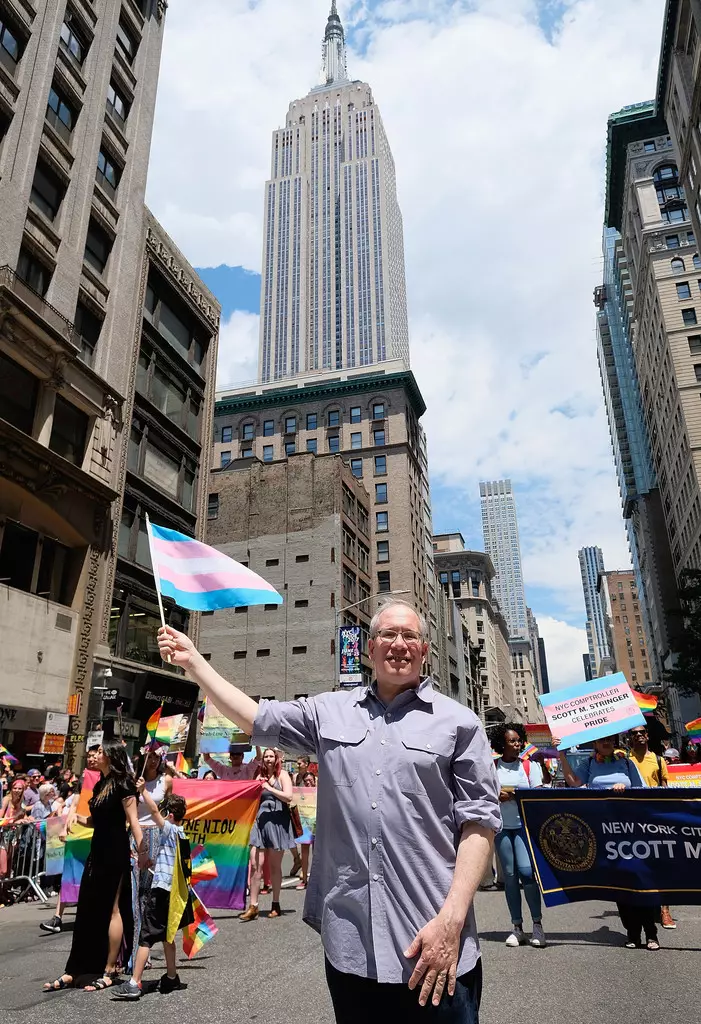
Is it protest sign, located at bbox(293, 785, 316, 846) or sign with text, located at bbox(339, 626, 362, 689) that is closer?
protest sign, located at bbox(293, 785, 316, 846)

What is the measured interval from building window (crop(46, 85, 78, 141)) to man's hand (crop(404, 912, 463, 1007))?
31141 millimetres

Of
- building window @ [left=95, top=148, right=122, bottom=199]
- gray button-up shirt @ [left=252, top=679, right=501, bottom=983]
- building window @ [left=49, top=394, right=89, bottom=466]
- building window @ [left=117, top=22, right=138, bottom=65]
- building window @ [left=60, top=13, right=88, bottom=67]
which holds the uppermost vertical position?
building window @ [left=117, top=22, right=138, bottom=65]

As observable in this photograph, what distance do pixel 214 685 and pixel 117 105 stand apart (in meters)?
36.3

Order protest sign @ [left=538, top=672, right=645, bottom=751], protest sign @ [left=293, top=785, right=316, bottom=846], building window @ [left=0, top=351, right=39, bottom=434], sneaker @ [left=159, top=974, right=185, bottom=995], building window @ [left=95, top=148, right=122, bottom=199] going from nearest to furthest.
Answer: sneaker @ [left=159, top=974, right=185, bottom=995] < protest sign @ [left=538, top=672, right=645, bottom=751] < protest sign @ [left=293, top=785, right=316, bottom=846] < building window @ [left=0, top=351, right=39, bottom=434] < building window @ [left=95, top=148, right=122, bottom=199]

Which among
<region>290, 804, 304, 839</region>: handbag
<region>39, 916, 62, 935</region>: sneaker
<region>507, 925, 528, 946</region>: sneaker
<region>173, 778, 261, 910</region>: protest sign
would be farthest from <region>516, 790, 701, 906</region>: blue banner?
<region>39, 916, 62, 935</region>: sneaker

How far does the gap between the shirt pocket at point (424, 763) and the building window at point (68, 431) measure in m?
23.7

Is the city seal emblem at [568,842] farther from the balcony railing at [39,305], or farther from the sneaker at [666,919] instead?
the balcony railing at [39,305]

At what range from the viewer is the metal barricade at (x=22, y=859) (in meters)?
12.0

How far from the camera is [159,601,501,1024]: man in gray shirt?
251 centimetres

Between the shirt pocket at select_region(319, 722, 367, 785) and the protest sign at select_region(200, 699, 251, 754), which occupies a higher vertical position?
the protest sign at select_region(200, 699, 251, 754)

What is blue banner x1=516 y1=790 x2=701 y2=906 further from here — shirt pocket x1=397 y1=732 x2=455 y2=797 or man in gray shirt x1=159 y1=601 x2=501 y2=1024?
shirt pocket x1=397 y1=732 x2=455 y2=797

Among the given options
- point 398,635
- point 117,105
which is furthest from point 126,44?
point 398,635

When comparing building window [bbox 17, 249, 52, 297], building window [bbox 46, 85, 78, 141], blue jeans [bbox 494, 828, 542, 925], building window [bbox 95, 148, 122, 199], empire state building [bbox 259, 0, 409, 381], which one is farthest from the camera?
empire state building [bbox 259, 0, 409, 381]

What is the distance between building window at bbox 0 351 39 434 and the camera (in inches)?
880
